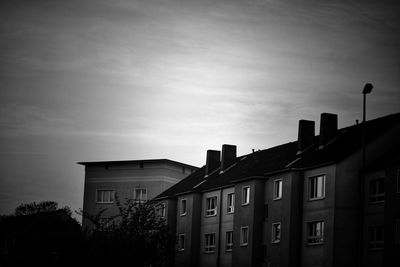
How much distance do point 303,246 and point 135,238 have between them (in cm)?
1539

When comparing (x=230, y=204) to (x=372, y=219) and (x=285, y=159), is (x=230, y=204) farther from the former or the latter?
(x=372, y=219)

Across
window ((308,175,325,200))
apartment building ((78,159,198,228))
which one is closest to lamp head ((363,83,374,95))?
window ((308,175,325,200))

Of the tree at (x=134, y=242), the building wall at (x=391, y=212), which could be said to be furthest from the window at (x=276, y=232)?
the building wall at (x=391, y=212)

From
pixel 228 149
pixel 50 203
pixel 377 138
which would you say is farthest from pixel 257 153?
pixel 50 203

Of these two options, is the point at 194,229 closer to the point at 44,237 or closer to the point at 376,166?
the point at 44,237

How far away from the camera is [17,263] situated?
5962 centimetres

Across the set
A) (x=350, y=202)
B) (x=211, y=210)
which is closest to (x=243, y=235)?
(x=211, y=210)

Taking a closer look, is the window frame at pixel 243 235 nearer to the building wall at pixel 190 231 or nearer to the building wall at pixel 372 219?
the building wall at pixel 190 231

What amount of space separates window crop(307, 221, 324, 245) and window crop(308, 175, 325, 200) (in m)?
1.89

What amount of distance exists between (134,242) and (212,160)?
63.6 feet

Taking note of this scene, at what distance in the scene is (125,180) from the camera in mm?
96438

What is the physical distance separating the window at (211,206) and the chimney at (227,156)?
423 cm

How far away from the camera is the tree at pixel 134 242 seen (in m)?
59.5

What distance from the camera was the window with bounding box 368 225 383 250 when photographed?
50.3 meters
